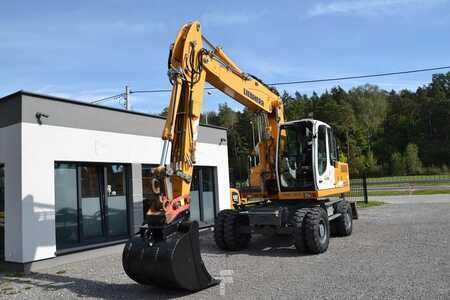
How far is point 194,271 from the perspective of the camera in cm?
645

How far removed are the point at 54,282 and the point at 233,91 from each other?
535 cm

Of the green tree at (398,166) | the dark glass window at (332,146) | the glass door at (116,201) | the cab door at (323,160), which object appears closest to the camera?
the cab door at (323,160)

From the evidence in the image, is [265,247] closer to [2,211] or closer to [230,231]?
[230,231]

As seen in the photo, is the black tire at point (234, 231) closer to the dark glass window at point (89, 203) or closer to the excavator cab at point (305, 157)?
the excavator cab at point (305, 157)

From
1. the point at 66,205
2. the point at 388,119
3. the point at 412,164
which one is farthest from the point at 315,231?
the point at 388,119

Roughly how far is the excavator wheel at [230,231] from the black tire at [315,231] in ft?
5.33

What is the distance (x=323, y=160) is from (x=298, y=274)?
4.07 meters

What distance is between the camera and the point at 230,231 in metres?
10.0

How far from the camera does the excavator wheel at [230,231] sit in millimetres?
10023

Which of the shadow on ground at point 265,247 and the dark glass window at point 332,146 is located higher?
the dark glass window at point 332,146

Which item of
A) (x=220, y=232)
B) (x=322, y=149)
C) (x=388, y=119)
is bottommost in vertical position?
(x=220, y=232)

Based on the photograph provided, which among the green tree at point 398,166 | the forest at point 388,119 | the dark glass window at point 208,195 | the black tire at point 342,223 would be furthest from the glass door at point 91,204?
the green tree at point 398,166

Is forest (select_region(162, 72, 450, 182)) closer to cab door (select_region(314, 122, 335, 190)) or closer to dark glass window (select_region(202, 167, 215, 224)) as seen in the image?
dark glass window (select_region(202, 167, 215, 224))

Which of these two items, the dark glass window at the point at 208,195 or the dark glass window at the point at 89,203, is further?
the dark glass window at the point at 208,195
